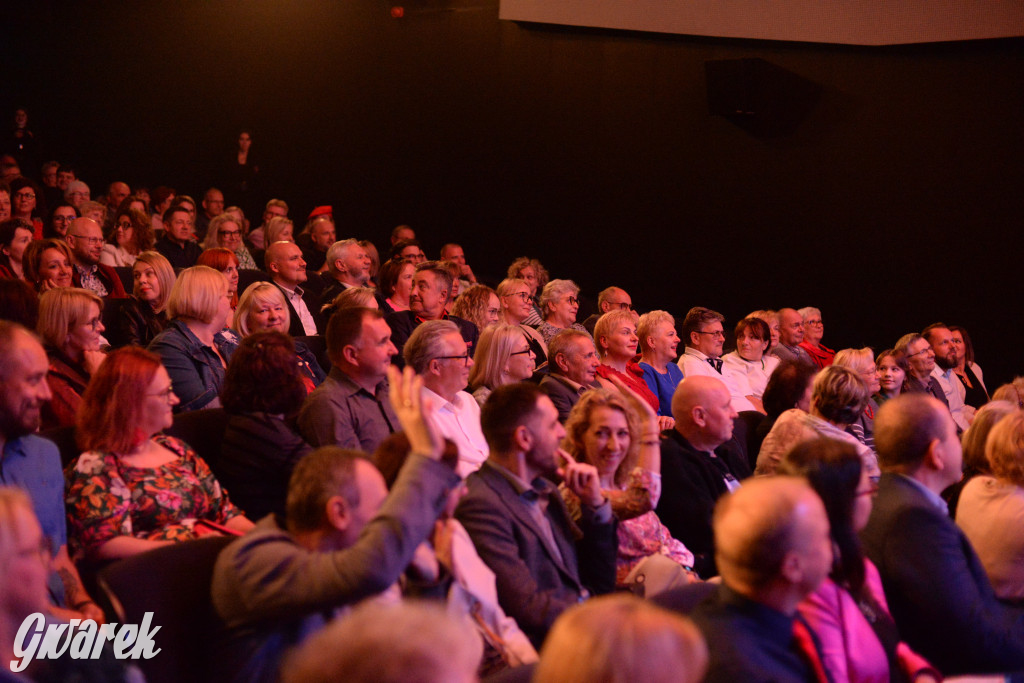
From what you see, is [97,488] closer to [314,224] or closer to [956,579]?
[956,579]

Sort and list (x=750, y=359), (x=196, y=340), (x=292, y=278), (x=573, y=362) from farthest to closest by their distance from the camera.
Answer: (x=750, y=359) < (x=292, y=278) < (x=573, y=362) < (x=196, y=340)

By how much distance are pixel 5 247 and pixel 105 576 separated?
3611mm

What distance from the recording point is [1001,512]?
2.32 m

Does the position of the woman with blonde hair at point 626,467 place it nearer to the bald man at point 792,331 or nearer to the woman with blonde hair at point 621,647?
the woman with blonde hair at point 621,647

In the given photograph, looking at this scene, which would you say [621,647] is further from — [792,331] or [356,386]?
[792,331]

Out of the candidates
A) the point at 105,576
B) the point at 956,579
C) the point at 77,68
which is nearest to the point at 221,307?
the point at 105,576

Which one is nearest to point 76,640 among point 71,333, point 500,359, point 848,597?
point 848,597

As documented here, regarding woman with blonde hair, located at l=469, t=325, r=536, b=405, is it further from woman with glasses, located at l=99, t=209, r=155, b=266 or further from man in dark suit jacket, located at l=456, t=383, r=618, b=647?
woman with glasses, located at l=99, t=209, r=155, b=266

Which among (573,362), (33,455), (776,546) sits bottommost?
(573,362)

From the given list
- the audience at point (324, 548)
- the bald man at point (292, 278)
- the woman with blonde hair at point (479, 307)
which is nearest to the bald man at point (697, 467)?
the audience at point (324, 548)

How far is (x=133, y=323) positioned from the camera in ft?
12.6

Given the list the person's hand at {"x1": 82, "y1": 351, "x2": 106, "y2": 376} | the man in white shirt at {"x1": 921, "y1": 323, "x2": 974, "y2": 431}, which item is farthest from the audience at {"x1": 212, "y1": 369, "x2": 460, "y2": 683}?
the man in white shirt at {"x1": 921, "y1": 323, "x2": 974, "y2": 431}

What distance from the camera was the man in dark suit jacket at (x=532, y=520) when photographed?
195cm

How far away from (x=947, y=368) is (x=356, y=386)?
14.3ft
